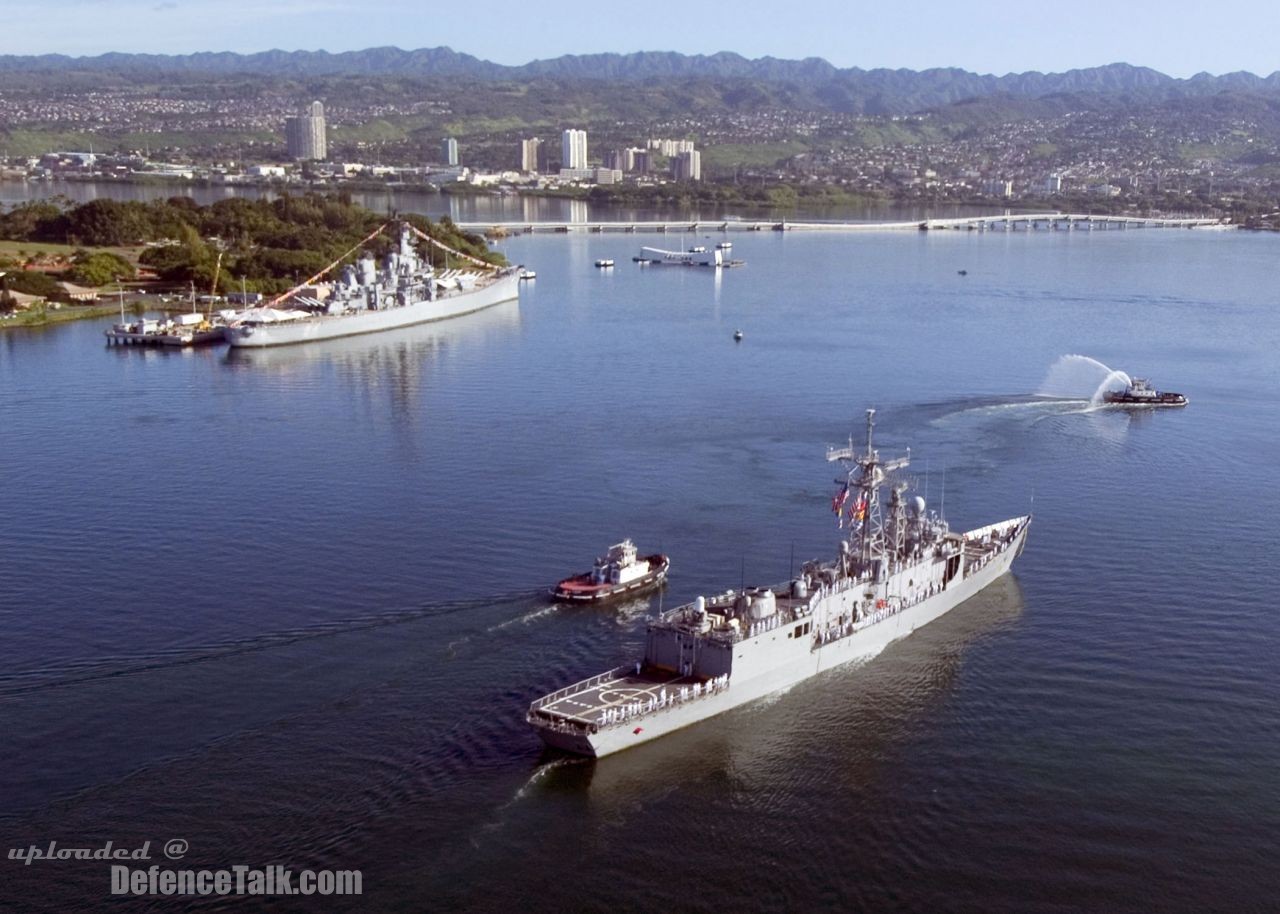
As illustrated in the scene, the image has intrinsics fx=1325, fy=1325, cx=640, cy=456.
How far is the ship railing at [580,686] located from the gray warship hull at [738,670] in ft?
0.08

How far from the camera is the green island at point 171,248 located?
88.0 metres

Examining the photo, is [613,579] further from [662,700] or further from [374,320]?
[374,320]

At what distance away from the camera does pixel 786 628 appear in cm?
2909

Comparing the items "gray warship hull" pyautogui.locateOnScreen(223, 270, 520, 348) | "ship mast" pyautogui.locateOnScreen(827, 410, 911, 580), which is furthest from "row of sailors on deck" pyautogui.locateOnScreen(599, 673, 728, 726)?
"gray warship hull" pyautogui.locateOnScreen(223, 270, 520, 348)

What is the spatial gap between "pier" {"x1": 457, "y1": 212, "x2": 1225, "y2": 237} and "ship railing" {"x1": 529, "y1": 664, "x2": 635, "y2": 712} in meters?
119

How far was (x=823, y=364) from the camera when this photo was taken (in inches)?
2660

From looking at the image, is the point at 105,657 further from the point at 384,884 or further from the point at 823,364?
the point at 823,364

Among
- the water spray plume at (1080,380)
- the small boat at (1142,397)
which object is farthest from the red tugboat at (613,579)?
the small boat at (1142,397)

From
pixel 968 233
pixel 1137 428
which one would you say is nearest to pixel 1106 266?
pixel 968 233

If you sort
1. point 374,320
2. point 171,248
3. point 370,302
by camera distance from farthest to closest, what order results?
1. point 171,248
2. point 370,302
3. point 374,320

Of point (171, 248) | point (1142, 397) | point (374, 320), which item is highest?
point (171, 248)

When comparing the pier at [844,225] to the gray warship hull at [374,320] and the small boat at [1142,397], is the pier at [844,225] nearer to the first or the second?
the gray warship hull at [374,320]

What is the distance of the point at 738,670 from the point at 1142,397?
123 feet

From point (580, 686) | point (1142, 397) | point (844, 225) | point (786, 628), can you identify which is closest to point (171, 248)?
point (1142, 397)
